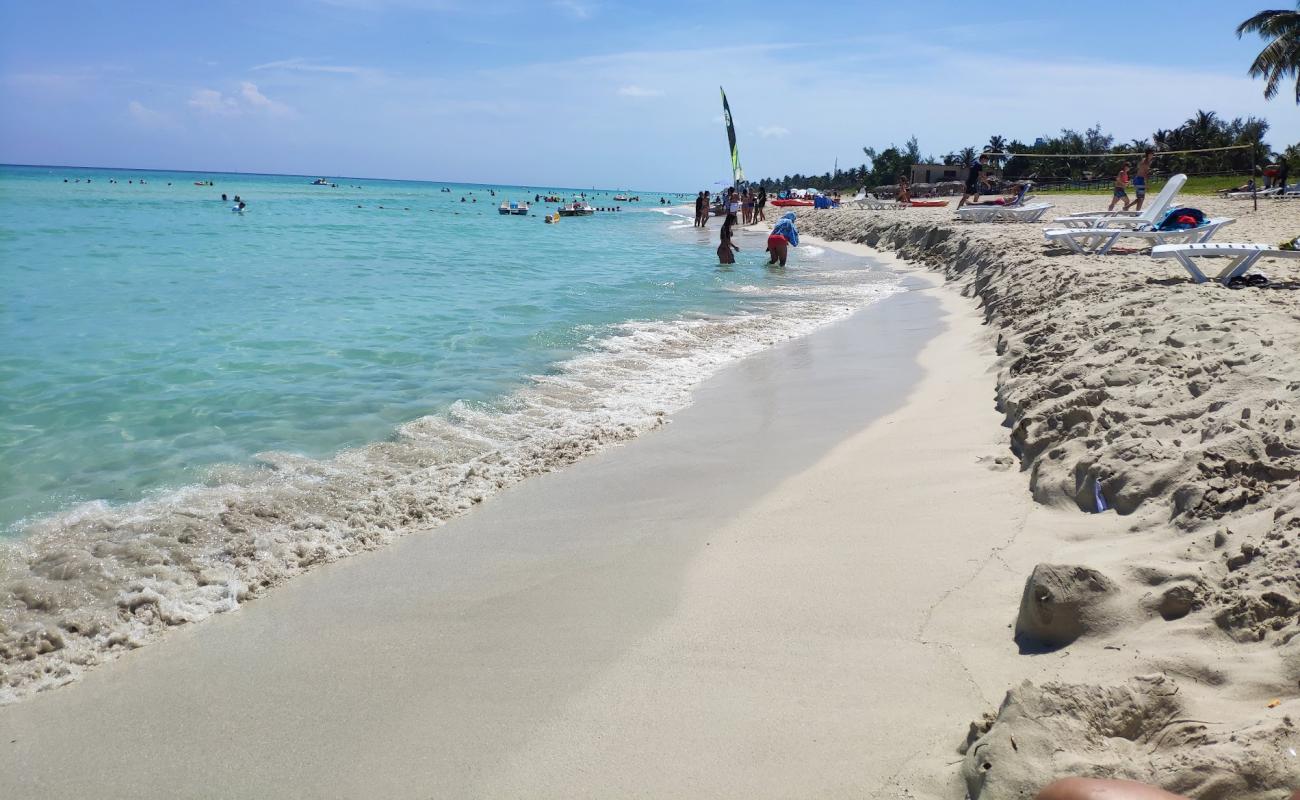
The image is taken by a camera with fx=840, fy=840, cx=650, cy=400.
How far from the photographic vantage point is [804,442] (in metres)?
6.23

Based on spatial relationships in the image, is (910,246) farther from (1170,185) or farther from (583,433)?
(583,433)

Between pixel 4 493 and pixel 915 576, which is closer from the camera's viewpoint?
pixel 915 576

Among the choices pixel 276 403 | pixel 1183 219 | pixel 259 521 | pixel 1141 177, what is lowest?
pixel 259 521

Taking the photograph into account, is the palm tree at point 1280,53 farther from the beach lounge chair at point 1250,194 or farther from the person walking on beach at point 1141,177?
the person walking on beach at point 1141,177

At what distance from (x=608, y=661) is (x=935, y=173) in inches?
2673

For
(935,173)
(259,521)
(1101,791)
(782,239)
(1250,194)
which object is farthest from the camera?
(935,173)

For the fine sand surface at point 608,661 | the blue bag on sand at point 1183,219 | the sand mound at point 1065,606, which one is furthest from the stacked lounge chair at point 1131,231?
the sand mound at point 1065,606

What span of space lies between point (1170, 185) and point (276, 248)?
2317 centimetres

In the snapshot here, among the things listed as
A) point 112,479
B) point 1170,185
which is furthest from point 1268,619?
point 1170,185

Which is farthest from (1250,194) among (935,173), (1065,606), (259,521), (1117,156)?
(259,521)

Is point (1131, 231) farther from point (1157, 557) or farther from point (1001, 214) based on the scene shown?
point (1001, 214)

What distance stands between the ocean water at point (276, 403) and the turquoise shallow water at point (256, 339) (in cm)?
4

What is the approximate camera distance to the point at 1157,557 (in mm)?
3242

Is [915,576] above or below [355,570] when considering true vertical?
above
